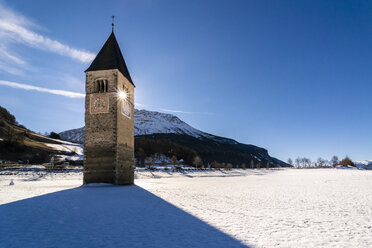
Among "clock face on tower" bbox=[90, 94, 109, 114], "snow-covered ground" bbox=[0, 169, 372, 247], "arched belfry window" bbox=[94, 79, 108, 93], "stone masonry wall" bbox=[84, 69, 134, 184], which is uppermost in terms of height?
"arched belfry window" bbox=[94, 79, 108, 93]

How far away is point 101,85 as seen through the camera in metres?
27.1

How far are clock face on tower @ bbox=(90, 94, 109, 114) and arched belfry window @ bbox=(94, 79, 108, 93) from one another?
71cm

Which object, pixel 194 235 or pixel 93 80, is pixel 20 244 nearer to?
pixel 194 235

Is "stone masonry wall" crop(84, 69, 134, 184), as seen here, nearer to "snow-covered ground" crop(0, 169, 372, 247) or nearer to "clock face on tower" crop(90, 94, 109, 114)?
"clock face on tower" crop(90, 94, 109, 114)

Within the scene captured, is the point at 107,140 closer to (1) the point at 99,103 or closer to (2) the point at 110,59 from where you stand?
(1) the point at 99,103

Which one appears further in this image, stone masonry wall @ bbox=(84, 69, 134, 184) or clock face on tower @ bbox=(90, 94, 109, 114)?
clock face on tower @ bbox=(90, 94, 109, 114)

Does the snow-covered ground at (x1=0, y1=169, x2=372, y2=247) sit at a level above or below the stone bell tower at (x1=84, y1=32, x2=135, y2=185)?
below

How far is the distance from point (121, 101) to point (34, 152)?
184ft

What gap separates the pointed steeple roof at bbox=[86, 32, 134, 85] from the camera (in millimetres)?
27375

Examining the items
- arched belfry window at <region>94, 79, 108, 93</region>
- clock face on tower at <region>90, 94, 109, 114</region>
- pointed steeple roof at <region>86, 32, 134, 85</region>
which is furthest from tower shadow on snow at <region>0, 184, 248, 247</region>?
pointed steeple roof at <region>86, 32, 134, 85</region>

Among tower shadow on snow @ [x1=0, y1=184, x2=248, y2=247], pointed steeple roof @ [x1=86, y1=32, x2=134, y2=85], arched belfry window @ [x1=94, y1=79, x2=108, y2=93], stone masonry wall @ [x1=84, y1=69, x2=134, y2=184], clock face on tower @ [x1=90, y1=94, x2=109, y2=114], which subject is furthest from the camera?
pointed steeple roof @ [x1=86, y1=32, x2=134, y2=85]

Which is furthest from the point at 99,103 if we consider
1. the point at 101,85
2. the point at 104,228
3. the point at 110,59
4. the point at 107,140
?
the point at 104,228

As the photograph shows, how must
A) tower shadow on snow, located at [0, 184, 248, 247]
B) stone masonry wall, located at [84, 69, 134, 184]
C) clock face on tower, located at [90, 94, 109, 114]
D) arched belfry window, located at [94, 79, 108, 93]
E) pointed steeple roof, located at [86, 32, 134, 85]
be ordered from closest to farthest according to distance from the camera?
tower shadow on snow, located at [0, 184, 248, 247], stone masonry wall, located at [84, 69, 134, 184], clock face on tower, located at [90, 94, 109, 114], arched belfry window, located at [94, 79, 108, 93], pointed steeple roof, located at [86, 32, 134, 85]

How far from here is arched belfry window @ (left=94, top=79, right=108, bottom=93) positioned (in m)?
26.8
